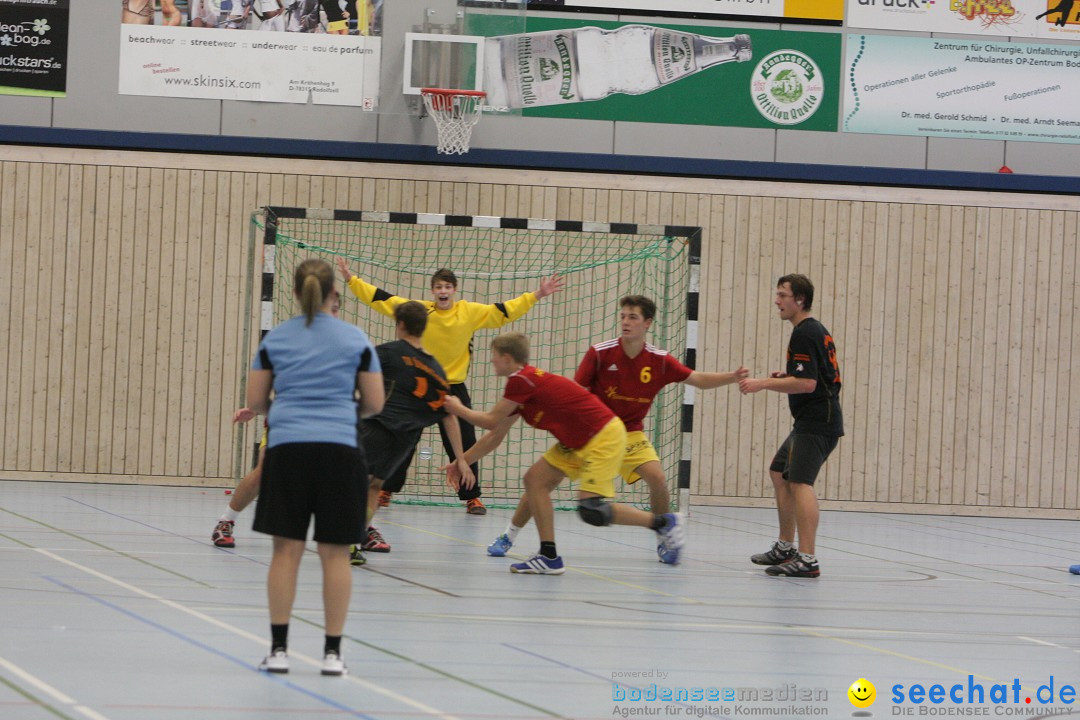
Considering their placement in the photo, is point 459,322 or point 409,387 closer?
point 409,387

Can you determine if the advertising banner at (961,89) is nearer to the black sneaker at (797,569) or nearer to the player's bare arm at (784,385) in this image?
the player's bare arm at (784,385)

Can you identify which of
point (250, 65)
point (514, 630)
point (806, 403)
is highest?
point (250, 65)

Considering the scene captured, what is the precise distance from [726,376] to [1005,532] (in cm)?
575

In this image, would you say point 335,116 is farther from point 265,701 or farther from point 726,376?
point 265,701

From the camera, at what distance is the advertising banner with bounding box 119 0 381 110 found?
44.6 ft

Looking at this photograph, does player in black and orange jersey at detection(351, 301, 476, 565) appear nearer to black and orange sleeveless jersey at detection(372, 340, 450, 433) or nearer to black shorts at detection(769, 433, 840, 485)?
black and orange sleeveless jersey at detection(372, 340, 450, 433)

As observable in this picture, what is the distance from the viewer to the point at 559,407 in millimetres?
7727

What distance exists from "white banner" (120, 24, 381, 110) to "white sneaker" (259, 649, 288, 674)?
32.2ft

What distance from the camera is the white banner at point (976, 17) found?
46.4 ft

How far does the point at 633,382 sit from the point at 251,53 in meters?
7.26

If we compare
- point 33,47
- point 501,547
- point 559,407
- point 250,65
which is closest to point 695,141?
point 250,65

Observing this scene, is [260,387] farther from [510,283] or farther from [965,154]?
[965,154]

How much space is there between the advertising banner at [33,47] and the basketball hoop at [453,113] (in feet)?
13.0

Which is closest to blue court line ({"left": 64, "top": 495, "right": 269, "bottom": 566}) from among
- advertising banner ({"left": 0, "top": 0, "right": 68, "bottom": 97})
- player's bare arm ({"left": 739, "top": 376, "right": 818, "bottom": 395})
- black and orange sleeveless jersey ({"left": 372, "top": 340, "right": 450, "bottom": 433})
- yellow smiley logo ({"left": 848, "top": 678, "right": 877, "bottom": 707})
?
black and orange sleeveless jersey ({"left": 372, "top": 340, "right": 450, "bottom": 433})
